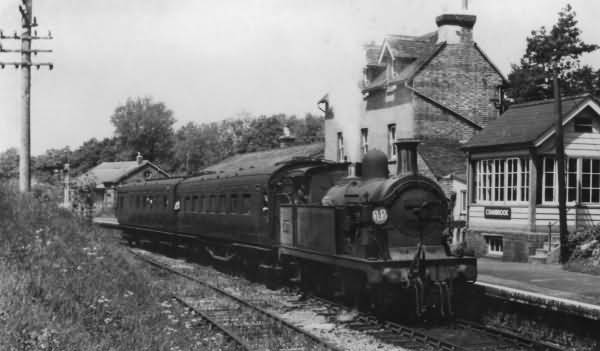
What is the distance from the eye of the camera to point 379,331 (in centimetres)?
1079

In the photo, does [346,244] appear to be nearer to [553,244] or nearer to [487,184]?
[553,244]

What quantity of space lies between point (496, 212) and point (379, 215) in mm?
12617

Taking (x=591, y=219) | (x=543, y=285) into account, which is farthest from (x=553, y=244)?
(x=543, y=285)

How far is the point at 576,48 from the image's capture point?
33.2 metres

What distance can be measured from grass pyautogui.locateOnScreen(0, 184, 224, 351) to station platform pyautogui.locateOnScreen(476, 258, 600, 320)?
5281mm

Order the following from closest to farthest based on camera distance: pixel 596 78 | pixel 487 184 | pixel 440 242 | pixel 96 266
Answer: pixel 440 242
pixel 96 266
pixel 487 184
pixel 596 78

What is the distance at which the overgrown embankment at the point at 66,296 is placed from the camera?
7.03 metres

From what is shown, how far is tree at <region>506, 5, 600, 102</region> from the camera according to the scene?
3297 cm

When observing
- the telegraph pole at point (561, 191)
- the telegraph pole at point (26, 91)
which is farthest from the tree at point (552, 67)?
the telegraph pole at point (26, 91)

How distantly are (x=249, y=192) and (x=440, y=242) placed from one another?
5.69 metres

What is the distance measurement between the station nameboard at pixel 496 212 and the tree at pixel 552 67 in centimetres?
1193

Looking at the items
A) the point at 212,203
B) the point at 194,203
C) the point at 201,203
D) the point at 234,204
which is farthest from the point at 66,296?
A: the point at 194,203

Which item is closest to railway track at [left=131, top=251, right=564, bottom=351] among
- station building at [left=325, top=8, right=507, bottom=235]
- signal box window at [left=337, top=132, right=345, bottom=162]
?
station building at [left=325, top=8, right=507, bottom=235]

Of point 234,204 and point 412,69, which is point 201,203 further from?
point 412,69
